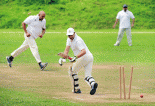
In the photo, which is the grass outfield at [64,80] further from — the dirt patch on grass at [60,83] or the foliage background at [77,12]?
the foliage background at [77,12]

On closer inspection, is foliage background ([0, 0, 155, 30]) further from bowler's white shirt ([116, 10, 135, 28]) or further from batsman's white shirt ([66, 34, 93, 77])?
batsman's white shirt ([66, 34, 93, 77])

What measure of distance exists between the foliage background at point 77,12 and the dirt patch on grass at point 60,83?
88.0ft

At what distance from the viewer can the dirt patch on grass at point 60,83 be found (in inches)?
361

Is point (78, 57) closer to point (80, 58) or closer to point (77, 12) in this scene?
point (80, 58)

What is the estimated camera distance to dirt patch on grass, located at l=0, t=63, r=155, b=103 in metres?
9.17

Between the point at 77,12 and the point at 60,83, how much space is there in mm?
33400

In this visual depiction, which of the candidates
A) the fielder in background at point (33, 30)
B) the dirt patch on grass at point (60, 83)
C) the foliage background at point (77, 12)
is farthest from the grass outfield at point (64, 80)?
the foliage background at point (77, 12)

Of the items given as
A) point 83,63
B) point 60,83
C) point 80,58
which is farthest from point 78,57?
point 60,83

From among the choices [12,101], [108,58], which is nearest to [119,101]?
[12,101]

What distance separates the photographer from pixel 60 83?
11250 millimetres

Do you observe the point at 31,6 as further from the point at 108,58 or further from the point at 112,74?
the point at 112,74

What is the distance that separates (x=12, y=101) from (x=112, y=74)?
517 cm

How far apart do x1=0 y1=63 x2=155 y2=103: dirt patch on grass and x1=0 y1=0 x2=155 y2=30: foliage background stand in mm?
26827

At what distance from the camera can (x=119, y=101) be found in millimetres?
8641
